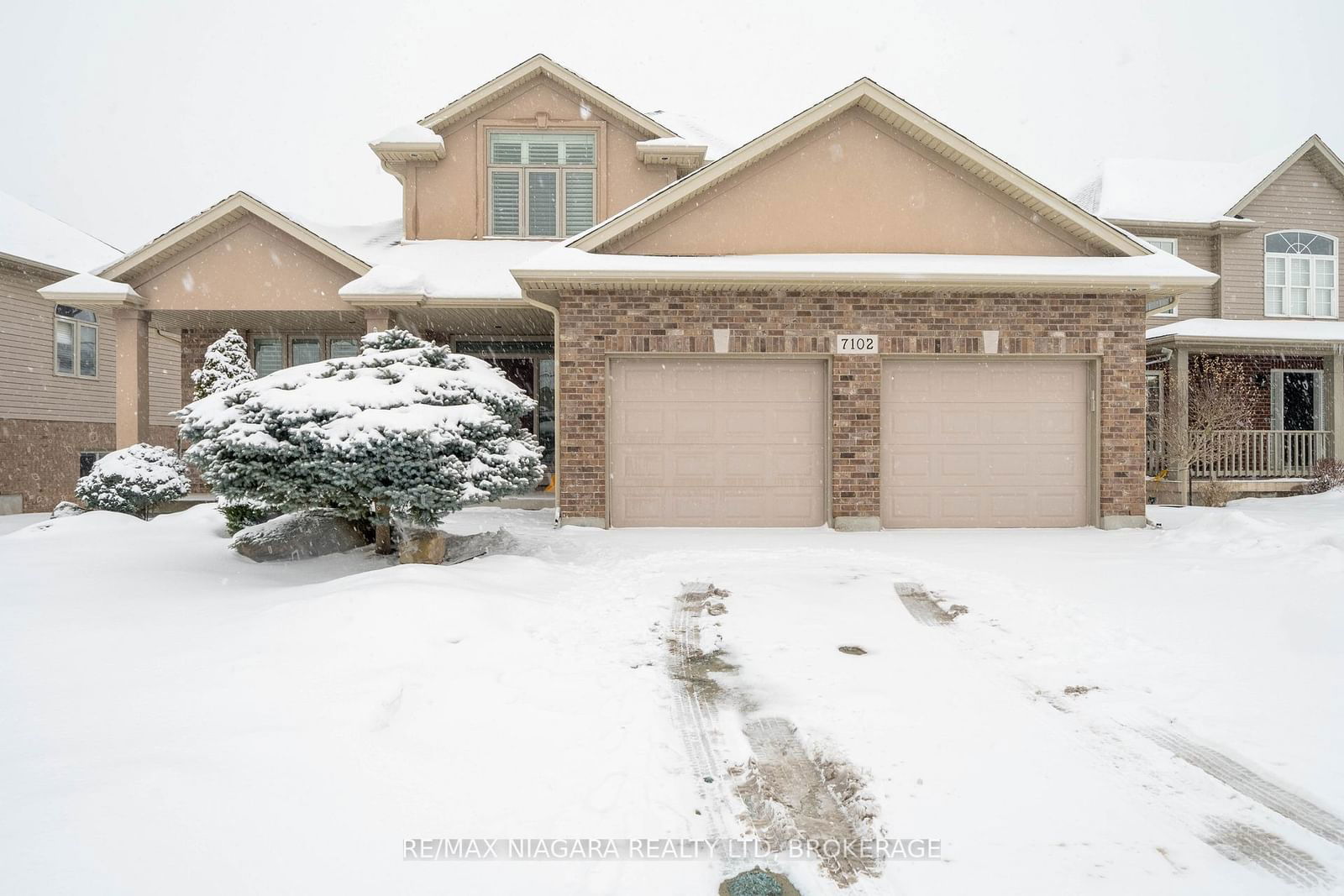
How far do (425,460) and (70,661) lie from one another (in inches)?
119

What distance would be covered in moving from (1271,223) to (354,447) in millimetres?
20725

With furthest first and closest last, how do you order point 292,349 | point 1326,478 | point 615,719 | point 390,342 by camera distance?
point 1326,478
point 292,349
point 390,342
point 615,719

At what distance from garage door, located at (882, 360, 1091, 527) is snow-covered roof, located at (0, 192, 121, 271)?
19.2 meters

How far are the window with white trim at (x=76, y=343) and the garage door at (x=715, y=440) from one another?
54.0 feet

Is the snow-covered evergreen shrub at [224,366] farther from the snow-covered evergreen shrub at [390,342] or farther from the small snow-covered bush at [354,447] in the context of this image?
the small snow-covered bush at [354,447]

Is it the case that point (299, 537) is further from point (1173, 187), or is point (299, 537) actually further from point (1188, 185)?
point (1188, 185)

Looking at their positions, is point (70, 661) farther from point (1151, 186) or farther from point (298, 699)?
point (1151, 186)

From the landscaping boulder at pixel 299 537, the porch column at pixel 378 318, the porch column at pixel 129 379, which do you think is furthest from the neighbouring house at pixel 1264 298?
the porch column at pixel 129 379

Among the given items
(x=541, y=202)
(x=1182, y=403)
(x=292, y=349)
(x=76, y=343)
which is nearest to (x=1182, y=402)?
(x=1182, y=403)

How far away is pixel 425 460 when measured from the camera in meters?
6.98

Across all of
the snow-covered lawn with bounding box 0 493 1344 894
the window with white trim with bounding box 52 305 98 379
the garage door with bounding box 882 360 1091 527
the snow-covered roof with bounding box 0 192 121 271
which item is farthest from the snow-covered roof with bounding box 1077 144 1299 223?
the window with white trim with bounding box 52 305 98 379

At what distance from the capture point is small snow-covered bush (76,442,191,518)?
11133 mm

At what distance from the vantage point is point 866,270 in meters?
9.69

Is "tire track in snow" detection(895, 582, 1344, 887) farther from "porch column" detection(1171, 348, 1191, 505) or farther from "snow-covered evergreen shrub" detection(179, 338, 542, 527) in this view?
"porch column" detection(1171, 348, 1191, 505)
